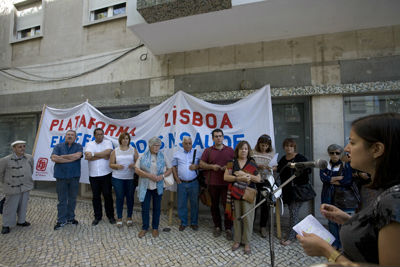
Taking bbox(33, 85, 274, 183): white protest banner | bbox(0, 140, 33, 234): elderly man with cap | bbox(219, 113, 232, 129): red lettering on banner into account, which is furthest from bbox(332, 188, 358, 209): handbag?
bbox(0, 140, 33, 234): elderly man with cap

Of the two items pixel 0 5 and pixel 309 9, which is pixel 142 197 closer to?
pixel 309 9

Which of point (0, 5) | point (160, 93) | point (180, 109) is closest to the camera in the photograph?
point (180, 109)

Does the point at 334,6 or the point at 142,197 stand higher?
the point at 334,6

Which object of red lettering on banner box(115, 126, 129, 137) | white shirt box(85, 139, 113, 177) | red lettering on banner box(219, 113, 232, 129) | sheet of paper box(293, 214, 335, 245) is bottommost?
sheet of paper box(293, 214, 335, 245)

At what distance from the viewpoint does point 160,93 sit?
5.40 m

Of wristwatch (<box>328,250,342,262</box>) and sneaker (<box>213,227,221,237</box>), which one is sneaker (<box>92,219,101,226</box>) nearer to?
sneaker (<box>213,227,221,237</box>)

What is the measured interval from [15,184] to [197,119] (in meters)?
3.77

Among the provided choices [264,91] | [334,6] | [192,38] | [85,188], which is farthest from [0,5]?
[334,6]

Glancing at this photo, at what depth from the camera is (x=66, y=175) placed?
4.05 m

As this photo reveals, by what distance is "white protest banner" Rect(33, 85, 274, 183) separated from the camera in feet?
14.1

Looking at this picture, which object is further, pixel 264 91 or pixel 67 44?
pixel 67 44

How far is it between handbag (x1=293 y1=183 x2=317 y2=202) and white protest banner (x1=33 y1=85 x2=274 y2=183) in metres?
1.06

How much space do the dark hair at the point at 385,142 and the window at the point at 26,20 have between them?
911 centimetres

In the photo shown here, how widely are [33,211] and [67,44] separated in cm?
494
